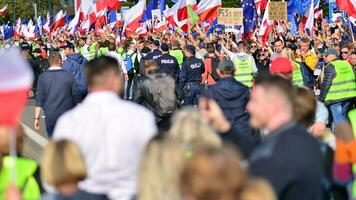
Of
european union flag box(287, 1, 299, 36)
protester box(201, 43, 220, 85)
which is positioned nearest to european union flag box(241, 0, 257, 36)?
european union flag box(287, 1, 299, 36)

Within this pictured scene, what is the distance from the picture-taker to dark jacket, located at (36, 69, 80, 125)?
35.4 ft

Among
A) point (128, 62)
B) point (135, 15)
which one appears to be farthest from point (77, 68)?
point (135, 15)

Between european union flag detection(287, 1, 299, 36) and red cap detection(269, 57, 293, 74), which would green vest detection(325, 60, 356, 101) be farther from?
european union flag detection(287, 1, 299, 36)

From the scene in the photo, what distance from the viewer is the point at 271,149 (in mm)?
4527

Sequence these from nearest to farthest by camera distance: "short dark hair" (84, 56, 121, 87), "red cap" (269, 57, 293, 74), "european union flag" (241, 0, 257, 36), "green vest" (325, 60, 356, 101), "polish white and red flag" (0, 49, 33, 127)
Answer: "polish white and red flag" (0, 49, 33, 127)
"short dark hair" (84, 56, 121, 87)
"red cap" (269, 57, 293, 74)
"green vest" (325, 60, 356, 101)
"european union flag" (241, 0, 257, 36)

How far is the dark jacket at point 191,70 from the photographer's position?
1727 centimetres

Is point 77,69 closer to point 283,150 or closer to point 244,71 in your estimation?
point 244,71

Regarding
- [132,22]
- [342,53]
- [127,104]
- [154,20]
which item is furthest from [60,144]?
[154,20]

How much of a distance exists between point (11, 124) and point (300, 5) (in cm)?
2673

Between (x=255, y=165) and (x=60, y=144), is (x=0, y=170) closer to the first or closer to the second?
(x=60, y=144)

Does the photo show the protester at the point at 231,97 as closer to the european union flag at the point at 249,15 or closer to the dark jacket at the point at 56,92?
the dark jacket at the point at 56,92

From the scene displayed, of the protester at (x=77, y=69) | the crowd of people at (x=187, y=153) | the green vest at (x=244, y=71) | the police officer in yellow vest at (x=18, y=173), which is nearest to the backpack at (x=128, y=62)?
the green vest at (x=244, y=71)

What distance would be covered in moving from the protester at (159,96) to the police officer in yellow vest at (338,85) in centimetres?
409

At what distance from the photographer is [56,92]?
1080 centimetres
